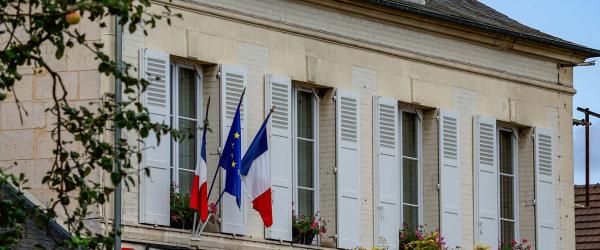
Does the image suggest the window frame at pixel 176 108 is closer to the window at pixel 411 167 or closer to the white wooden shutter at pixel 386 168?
the white wooden shutter at pixel 386 168

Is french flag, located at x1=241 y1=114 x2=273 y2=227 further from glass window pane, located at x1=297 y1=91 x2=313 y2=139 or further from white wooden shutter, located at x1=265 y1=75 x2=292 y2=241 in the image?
glass window pane, located at x1=297 y1=91 x2=313 y2=139

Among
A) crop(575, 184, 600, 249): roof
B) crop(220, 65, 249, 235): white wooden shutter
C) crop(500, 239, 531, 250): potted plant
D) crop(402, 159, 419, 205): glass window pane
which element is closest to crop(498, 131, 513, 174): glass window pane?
crop(500, 239, 531, 250): potted plant

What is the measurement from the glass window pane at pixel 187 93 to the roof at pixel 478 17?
3.68 meters

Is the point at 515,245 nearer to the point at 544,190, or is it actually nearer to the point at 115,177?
the point at 544,190

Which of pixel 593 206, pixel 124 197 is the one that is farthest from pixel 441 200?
pixel 593 206

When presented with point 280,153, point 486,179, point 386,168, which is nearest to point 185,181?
point 280,153

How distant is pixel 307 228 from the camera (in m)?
32.0

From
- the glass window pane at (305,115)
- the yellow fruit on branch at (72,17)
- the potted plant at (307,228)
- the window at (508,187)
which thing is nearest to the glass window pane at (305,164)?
the glass window pane at (305,115)

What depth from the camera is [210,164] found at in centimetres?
3069

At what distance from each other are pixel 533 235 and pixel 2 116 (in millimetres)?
10240

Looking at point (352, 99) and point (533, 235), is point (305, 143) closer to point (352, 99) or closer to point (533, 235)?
point (352, 99)

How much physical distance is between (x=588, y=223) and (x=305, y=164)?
1394 cm

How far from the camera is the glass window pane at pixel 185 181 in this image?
99.0 feet

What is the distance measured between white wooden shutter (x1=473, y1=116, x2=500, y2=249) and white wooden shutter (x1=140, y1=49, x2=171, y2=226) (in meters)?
6.98
